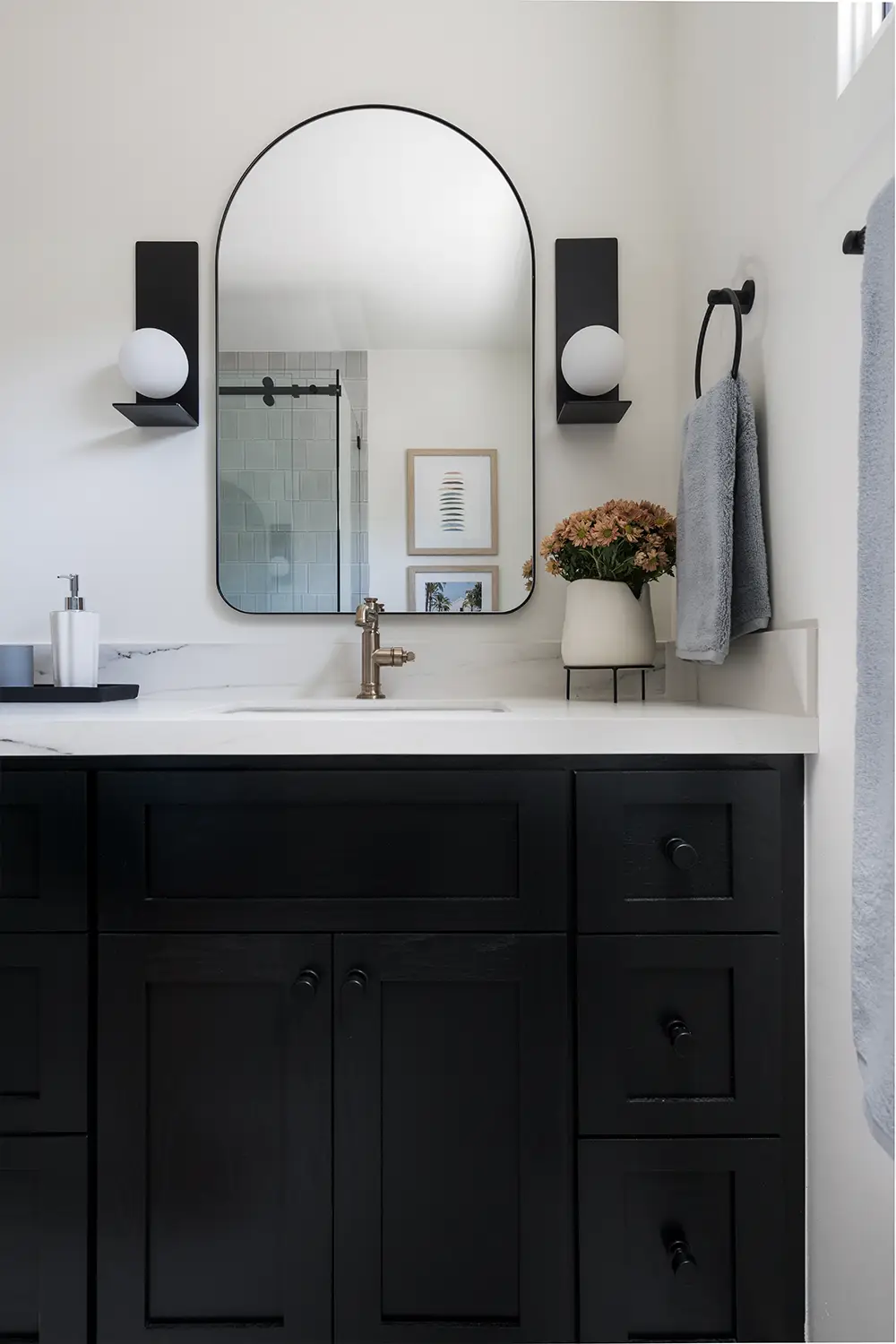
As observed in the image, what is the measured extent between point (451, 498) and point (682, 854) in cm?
86

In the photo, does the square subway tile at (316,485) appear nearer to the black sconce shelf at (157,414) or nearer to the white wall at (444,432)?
the white wall at (444,432)

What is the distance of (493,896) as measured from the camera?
40.3 inches

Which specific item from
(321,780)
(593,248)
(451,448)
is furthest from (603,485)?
(321,780)

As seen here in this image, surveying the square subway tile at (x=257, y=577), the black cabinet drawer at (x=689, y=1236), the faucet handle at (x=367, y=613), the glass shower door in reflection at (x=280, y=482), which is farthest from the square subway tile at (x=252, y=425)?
the black cabinet drawer at (x=689, y=1236)

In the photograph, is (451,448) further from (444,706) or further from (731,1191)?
(731,1191)

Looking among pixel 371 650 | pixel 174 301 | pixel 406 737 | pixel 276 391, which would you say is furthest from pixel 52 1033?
pixel 174 301

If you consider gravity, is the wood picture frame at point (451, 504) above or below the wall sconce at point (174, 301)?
below

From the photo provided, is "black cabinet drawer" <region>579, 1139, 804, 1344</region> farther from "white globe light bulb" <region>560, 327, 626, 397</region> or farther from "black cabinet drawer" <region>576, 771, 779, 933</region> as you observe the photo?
"white globe light bulb" <region>560, 327, 626, 397</region>

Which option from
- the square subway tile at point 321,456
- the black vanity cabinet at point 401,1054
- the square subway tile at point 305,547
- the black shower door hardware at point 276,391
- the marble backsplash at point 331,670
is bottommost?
the black vanity cabinet at point 401,1054

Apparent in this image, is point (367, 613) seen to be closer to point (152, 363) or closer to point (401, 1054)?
point (152, 363)

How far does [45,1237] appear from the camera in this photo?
1.01 meters

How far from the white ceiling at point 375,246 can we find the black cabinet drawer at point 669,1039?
113 centimetres

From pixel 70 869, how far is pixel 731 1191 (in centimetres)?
89

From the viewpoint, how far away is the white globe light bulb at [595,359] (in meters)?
1.50
